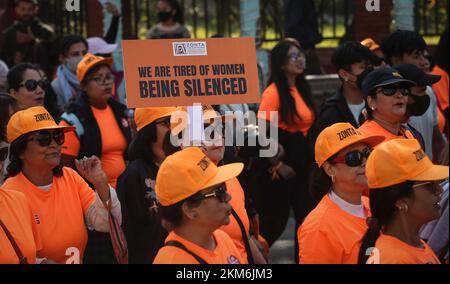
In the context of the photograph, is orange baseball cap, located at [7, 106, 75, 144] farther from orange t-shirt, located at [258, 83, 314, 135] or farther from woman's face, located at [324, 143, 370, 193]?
orange t-shirt, located at [258, 83, 314, 135]

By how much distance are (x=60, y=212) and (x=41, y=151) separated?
38 cm

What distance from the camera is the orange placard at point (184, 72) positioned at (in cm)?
609

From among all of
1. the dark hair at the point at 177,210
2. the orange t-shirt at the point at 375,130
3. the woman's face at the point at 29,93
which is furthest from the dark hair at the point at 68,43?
the dark hair at the point at 177,210

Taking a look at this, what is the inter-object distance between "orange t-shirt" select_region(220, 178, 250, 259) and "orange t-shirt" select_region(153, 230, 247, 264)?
491mm

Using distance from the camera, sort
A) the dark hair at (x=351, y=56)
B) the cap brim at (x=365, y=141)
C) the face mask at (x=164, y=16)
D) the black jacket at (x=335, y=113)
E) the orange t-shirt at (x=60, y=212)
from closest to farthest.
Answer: the cap brim at (x=365, y=141), the orange t-shirt at (x=60, y=212), the black jacket at (x=335, y=113), the dark hair at (x=351, y=56), the face mask at (x=164, y=16)

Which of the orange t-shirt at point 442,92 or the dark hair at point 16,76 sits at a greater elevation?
the dark hair at point 16,76

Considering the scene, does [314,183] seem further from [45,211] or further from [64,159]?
[64,159]

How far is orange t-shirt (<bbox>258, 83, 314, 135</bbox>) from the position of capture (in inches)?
344

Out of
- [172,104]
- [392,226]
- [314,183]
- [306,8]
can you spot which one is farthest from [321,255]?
[306,8]

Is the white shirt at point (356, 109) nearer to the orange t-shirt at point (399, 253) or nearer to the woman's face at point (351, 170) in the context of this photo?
the woman's face at point (351, 170)

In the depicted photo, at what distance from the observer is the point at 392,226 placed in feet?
16.2

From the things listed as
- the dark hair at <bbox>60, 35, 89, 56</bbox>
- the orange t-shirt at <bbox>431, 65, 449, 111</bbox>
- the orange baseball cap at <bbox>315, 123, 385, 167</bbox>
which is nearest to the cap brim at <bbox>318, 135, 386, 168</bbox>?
the orange baseball cap at <bbox>315, 123, 385, 167</bbox>

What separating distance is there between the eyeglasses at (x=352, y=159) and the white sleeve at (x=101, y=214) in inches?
53.4

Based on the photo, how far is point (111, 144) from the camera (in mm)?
7812
